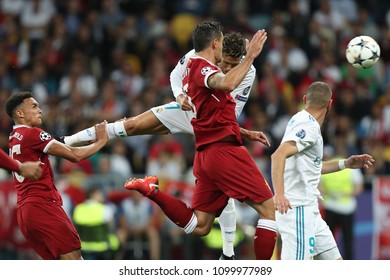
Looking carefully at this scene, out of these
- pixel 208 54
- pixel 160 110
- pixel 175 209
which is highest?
pixel 208 54

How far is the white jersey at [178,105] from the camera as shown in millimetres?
10453

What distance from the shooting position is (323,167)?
10.4 metres

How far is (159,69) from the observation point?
19.0 meters

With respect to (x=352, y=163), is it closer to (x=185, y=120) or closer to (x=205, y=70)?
(x=185, y=120)

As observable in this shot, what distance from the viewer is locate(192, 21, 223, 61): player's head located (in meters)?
9.62

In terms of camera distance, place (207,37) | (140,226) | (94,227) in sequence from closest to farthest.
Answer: (207,37), (94,227), (140,226)

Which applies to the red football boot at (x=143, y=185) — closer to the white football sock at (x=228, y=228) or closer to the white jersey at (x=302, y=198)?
the white football sock at (x=228, y=228)

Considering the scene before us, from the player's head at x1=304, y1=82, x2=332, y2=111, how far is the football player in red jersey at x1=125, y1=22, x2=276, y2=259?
77 cm

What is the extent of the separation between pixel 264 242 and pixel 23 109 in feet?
8.86

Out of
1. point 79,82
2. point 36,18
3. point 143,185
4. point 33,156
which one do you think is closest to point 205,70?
point 143,185

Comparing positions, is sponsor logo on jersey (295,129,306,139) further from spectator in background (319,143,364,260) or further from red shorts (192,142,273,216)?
spectator in background (319,143,364,260)

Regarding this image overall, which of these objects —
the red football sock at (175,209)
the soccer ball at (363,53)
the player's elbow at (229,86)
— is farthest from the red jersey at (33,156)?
the soccer ball at (363,53)

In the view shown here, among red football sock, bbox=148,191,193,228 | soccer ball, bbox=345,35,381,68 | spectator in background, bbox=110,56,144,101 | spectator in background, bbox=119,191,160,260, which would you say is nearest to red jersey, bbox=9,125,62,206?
red football sock, bbox=148,191,193,228
